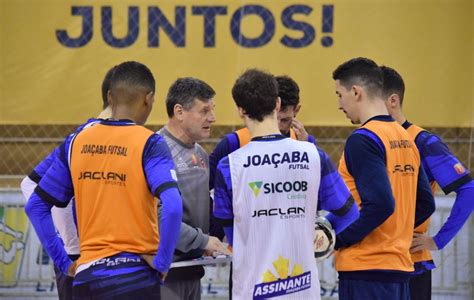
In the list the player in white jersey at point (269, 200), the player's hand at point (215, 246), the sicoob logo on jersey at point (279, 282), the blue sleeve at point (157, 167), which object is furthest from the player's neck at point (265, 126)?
the player's hand at point (215, 246)

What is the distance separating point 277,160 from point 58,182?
3.44 feet

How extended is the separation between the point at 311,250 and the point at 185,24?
4.64m

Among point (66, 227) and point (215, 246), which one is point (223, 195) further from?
point (66, 227)

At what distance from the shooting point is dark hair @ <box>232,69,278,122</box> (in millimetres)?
3971

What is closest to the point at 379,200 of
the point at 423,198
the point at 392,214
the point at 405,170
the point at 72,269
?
the point at 392,214

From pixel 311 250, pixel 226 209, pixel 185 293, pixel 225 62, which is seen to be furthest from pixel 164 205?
pixel 225 62

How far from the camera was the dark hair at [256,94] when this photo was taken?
13.0 feet

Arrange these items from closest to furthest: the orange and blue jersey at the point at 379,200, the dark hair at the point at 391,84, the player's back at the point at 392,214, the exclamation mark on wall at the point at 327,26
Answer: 1. the orange and blue jersey at the point at 379,200
2. the player's back at the point at 392,214
3. the dark hair at the point at 391,84
4. the exclamation mark on wall at the point at 327,26

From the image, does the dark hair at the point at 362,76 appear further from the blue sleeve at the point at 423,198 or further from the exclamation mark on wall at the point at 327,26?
the exclamation mark on wall at the point at 327,26

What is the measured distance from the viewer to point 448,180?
4.93 m

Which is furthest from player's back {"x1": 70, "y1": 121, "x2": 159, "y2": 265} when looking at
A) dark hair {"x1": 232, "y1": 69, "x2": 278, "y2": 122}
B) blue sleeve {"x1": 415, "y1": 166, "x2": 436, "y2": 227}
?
blue sleeve {"x1": 415, "y1": 166, "x2": 436, "y2": 227}

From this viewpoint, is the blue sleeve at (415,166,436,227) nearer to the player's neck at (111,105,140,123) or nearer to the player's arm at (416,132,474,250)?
the player's arm at (416,132,474,250)

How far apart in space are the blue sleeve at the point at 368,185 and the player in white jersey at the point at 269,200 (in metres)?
0.33

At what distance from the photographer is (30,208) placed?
4.25m
